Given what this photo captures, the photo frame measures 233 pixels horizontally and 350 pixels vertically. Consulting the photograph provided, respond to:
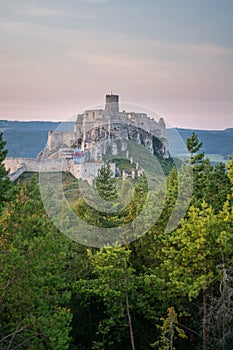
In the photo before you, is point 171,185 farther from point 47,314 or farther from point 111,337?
point 47,314

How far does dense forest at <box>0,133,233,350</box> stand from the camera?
16.8 m

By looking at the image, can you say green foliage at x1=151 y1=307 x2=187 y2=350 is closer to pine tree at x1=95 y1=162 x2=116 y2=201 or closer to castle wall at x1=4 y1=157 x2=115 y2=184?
pine tree at x1=95 y1=162 x2=116 y2=201

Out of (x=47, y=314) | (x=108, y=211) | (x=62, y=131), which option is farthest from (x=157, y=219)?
(x=62, y=131)

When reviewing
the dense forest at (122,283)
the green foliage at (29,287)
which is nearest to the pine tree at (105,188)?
the dense forest at (122,283)

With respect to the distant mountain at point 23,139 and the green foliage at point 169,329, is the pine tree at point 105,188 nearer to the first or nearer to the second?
the green foliage at point 169,329

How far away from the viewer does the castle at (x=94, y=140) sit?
78625 mm

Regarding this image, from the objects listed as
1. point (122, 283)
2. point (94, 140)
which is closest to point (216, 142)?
point (94, 140)

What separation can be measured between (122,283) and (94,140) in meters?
72.4

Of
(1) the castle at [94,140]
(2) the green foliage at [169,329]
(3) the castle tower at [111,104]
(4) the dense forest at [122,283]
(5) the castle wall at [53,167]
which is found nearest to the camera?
(2) the green foliage at [169,329]

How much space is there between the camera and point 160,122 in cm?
10738

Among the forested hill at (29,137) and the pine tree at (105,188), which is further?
the forested hill at (29,137)

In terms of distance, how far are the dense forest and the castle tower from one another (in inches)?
2999

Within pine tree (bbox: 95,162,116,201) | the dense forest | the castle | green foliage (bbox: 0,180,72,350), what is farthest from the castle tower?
green foliage (bbox: 0,180,72,350)

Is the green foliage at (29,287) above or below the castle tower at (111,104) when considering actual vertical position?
below
